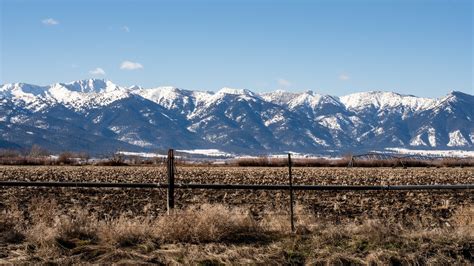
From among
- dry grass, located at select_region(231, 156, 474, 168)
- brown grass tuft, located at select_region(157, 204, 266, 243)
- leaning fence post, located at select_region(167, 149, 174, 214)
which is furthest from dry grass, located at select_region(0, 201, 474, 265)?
dry grass, located at select_region(231, 156, 474, 168)

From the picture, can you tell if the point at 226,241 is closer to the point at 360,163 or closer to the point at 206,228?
the point at 206,228

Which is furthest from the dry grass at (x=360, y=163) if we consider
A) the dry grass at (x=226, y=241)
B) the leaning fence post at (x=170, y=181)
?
the leaning fence post at (x=170, y=181)

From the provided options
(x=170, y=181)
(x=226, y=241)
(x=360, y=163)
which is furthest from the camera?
(x=360, y=163)

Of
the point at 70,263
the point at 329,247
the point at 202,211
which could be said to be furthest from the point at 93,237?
the point at 329,247

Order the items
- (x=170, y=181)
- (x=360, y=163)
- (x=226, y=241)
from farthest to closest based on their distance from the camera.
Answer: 1. (x=360, y=163)
2. (x=170, y=181)
3. (x=226, y=241)

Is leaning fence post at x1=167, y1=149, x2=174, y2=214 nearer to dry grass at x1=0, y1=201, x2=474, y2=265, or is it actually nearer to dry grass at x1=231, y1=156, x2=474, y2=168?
dry grass at x1=0, y1=201, x2=474, y2=265

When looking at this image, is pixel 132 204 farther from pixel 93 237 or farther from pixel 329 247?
pixel 329 247

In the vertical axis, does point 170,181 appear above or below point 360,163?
above

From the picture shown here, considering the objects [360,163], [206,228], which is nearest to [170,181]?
[206,228]

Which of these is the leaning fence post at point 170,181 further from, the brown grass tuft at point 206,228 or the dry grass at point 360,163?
the dry grass at point 360,163

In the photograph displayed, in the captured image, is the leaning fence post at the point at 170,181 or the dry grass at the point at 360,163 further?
the dry grass at the point at 360,163

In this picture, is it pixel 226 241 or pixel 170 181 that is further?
pixel 170 181

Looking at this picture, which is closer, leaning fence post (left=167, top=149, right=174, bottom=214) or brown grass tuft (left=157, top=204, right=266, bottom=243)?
brown grass tuft (left=157, top=204, right=266, bottom=243)

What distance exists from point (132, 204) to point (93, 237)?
8560 mm
